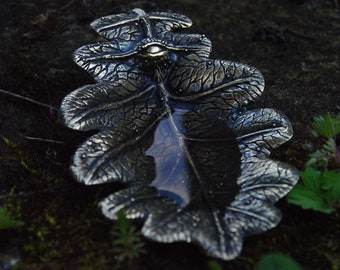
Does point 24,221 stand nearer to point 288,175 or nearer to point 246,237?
point 246,237

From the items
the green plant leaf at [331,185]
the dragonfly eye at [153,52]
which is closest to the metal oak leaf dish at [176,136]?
the dragonfly eye at [153,52]

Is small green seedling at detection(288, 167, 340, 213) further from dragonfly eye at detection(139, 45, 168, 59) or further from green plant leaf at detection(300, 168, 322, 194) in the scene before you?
dragonfly eye at detection(139, 45, 168, 59)

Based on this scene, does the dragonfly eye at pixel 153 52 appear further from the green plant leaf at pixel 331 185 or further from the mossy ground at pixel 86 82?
the green plant leaf at pixel 331 185

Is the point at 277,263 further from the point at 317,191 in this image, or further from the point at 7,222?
the point at 7,222

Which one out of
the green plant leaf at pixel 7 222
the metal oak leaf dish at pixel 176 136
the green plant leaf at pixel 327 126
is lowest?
the green plant leaf at pixel 7 222

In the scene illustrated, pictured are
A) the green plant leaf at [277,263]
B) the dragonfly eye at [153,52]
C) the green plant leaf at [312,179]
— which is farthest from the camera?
the dragonfly eye at [153,52]

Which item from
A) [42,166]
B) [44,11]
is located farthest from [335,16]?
[42,166]

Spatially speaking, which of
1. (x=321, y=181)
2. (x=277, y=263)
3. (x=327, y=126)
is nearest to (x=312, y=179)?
(x=321, y=181)
